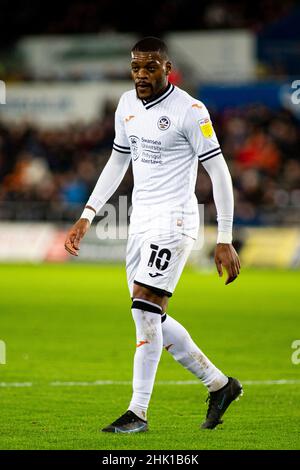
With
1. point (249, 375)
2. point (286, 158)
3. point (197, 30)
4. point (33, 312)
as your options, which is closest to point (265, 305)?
point (33, 312)

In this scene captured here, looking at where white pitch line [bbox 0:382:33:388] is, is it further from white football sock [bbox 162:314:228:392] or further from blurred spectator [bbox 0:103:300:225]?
blurred spectator [bbox 0:103:300:225]

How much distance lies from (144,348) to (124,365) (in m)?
3.59

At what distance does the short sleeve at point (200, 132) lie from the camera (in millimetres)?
7555

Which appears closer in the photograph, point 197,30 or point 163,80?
point 163,80

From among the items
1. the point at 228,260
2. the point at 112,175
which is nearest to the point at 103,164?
the point at 112,175

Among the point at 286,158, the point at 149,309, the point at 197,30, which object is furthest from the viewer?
the point at 197,30

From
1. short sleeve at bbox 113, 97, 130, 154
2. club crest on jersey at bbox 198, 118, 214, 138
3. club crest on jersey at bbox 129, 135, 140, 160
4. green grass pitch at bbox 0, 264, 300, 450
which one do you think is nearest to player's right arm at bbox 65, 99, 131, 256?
short sleeve at bbox 113, 97, 130, 154

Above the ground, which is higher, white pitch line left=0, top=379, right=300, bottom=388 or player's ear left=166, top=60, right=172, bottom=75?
Answer: player's ear left=166, top=60, right=172, bottom=75

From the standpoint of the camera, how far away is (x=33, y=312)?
16406 mm

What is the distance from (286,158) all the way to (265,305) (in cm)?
1000

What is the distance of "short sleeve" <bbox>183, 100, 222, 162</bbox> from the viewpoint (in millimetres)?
7555

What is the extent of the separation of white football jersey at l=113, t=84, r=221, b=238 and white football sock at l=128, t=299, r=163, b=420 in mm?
542

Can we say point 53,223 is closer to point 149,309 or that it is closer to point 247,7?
point 247,7

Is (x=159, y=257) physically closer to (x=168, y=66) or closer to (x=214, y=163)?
(x=214, y=163)
